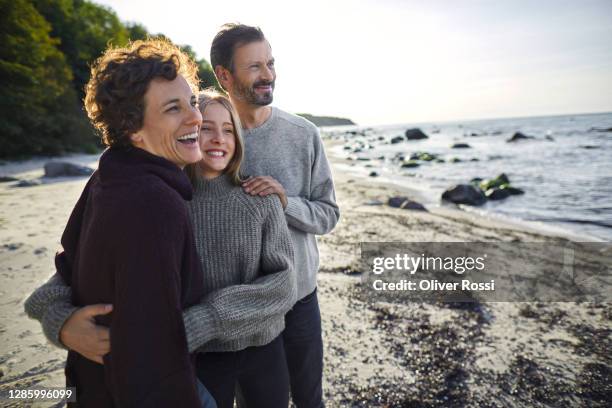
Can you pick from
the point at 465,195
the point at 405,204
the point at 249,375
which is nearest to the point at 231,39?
the point at 249,375

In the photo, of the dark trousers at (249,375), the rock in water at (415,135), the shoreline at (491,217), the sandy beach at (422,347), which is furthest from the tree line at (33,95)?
the rock in water at (415,135)

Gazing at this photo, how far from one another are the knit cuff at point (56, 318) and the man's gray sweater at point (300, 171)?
135cm

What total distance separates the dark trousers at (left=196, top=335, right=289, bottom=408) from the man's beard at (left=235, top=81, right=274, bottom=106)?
1.69 m

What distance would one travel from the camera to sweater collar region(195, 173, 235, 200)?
6.88 ft

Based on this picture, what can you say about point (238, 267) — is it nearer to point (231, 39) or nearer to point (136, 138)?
point (136, 138)

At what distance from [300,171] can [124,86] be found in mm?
1472

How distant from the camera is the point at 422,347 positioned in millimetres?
4031

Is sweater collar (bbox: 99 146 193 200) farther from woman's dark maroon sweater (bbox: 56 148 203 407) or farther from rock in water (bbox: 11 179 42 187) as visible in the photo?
rock in water (bbox: 11 179 42 187)

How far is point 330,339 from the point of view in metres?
4.23

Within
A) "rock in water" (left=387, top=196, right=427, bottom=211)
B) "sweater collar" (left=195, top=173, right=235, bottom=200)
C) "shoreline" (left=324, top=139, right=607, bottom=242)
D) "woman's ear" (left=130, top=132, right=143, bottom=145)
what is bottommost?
"shoreline" (left=324, top=139, right=607, bottom=242)

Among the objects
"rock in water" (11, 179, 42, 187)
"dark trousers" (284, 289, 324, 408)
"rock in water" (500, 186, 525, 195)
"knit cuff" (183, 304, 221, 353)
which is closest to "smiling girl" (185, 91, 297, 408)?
"knit cuff" (183, 304, 221, 353)

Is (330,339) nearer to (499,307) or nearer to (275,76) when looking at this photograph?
(499,307)

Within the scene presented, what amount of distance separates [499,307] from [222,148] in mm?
4714

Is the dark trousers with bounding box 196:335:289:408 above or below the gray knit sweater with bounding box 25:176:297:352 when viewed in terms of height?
below
